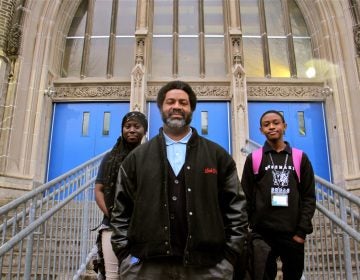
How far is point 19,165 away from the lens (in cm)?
955

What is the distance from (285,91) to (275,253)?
9.00 metres

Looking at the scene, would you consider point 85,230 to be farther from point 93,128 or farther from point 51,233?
point 93,128

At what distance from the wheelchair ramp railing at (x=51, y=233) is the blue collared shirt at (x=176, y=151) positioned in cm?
164

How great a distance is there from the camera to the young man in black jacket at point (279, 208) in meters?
2.77

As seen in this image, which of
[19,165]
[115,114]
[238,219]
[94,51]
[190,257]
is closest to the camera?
[190,257]

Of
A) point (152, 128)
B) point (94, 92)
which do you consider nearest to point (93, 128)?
point (94, 92)

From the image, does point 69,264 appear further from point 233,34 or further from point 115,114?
point 233,34

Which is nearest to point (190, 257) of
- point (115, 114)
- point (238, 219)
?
point (238, 219)

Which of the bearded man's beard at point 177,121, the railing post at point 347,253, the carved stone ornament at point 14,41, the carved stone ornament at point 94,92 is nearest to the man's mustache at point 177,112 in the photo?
the bearded man's beard at point 177,121

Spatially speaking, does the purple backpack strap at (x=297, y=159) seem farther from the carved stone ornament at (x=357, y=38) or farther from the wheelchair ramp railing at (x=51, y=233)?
the carved stone ornament at (x=357, y=38)

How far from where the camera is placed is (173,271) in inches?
76.0

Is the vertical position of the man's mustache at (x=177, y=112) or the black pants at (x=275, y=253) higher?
the man's mustache at (x=177, y=112)

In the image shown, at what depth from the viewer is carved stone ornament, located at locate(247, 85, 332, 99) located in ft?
36.4

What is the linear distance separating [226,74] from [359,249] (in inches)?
319
